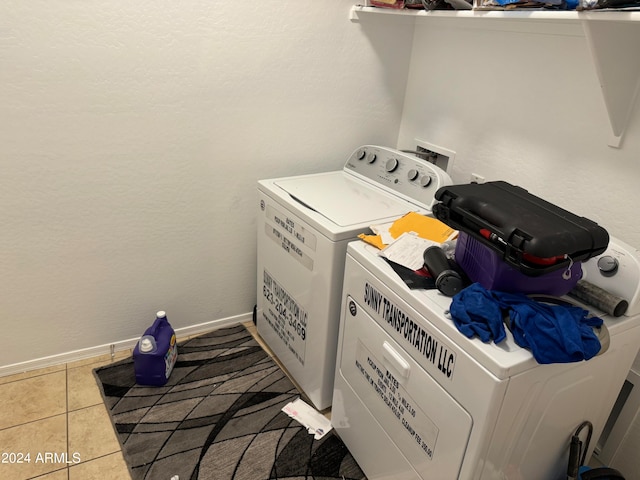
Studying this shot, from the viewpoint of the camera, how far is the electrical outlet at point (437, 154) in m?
2.11

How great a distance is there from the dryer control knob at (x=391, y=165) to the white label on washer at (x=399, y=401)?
812 millimetres

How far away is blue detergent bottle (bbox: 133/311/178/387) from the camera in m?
1.90

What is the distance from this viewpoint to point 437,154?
2.19m

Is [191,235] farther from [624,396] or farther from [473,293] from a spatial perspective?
[624,396]

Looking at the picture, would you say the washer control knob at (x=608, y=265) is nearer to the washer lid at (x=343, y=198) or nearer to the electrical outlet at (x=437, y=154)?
the washer lid at (x=343, y=198)

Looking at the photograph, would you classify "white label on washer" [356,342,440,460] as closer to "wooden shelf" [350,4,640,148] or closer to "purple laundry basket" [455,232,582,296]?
"purple laundry basket" [455,232,582,296]

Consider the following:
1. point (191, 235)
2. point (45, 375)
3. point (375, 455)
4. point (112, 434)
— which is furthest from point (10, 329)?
point (375, 455)

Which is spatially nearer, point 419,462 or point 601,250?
point 601,250

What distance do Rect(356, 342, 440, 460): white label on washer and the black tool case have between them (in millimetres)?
484

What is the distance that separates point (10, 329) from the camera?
1.89 m

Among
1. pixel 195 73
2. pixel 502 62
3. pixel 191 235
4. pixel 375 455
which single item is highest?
pixel 502 62

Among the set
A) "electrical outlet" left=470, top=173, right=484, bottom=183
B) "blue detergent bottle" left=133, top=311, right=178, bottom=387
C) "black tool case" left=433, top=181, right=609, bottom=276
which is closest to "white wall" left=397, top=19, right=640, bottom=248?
"electrical outlet" left=470, top=173, right=484, bottom=183

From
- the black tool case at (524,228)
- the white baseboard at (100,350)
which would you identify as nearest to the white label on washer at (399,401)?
the black tool case at (524,228)

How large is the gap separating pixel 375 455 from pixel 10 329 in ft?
5.03
